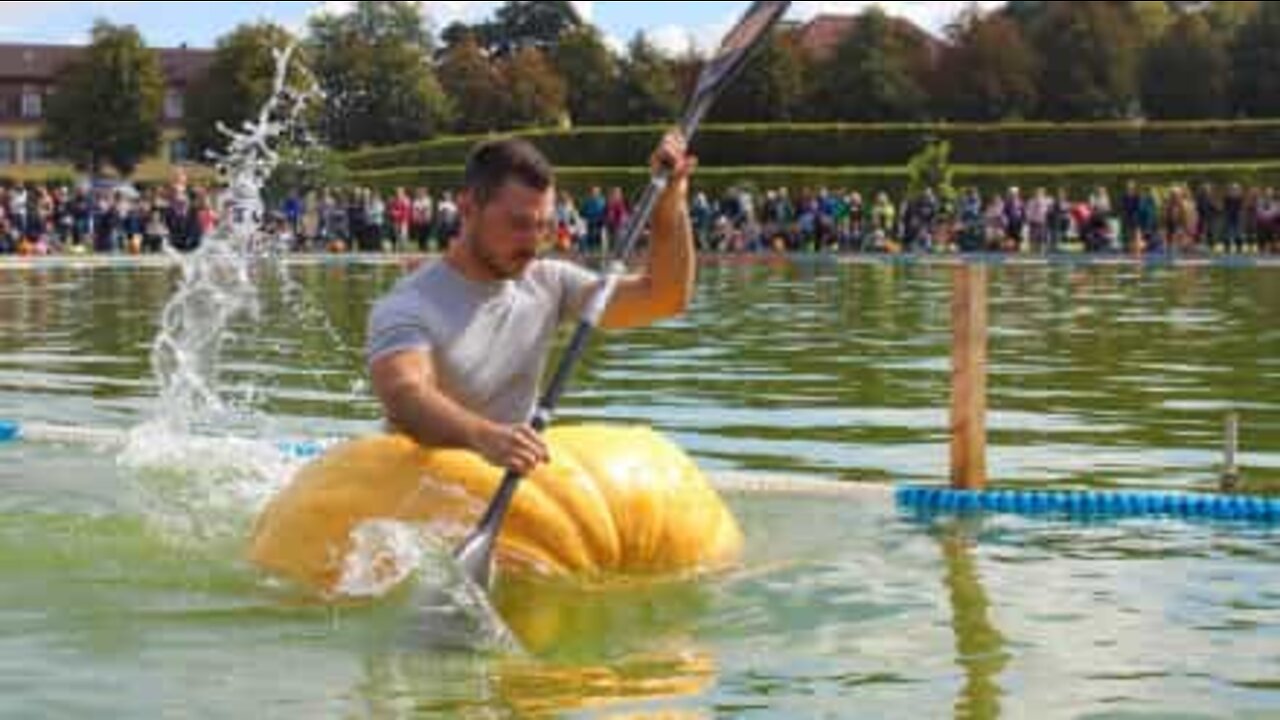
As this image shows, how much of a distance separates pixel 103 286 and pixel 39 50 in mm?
127834

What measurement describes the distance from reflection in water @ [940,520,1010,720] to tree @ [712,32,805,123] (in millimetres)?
70814

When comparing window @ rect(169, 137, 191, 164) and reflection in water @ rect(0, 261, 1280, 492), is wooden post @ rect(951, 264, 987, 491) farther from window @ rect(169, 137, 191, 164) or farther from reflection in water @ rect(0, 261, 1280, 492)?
window @ rect(169, 137, 191, 164)

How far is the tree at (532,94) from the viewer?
10331cm

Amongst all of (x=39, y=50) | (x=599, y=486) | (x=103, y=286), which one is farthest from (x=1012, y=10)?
(x=599, y=486)

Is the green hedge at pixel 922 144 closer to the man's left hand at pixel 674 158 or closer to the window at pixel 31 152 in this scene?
the man's left hand at pixel 674 158

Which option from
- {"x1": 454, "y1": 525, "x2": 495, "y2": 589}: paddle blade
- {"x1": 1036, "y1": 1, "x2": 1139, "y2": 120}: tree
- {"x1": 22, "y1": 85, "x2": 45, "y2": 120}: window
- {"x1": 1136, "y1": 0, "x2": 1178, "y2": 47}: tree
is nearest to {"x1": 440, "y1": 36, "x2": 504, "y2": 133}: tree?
{"x1": 1036, "y1": 1, "x2": 1139, "y2": 120}: tree

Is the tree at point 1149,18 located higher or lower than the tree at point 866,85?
higher

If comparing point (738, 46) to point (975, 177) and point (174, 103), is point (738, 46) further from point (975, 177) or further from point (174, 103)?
point (174, 103)

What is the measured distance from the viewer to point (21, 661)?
24.4 ft

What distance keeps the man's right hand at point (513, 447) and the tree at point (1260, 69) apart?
7959 centimetres

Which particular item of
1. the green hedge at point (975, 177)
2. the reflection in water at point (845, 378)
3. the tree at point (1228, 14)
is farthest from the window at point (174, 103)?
the reflection in water at point (845, 378)

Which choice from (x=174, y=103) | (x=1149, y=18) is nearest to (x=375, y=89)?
(x=1149, y=18)

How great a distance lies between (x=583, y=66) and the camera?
104 meters

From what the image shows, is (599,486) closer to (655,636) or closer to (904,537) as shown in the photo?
(655,636)
